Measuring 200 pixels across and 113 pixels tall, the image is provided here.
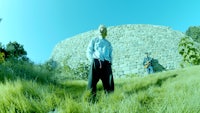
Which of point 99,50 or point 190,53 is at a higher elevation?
point 190,53

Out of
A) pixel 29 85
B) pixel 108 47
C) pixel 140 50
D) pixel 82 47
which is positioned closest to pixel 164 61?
pixel 140 50

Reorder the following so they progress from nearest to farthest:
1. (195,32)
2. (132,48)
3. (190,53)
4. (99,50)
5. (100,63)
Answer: (100,63) → (99,50) → (190,53) → (132,48) → (195,32)

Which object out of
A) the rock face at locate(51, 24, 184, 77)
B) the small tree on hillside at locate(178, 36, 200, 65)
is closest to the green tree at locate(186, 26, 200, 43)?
the rock face at locate(51, 24, 184, 77)

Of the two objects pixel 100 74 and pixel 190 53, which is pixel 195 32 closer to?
pixel 190 53

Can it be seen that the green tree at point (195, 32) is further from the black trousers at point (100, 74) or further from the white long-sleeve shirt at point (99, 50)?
the black trousers at point (100, 74)

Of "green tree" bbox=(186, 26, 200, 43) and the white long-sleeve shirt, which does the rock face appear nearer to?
"green tree" bbox=(186, 26, 200, 43)

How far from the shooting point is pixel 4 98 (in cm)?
473

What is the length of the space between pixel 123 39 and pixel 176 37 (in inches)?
171

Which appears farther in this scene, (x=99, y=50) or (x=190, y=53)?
(x=190, y=53)

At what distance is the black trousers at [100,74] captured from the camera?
6594 mm

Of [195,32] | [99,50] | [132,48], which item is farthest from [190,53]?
[195,32]

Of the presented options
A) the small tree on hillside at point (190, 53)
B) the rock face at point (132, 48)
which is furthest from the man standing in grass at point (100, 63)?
the rock face at point (132, 48)

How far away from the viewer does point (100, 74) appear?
265 inches

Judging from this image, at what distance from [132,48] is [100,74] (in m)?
18.4
